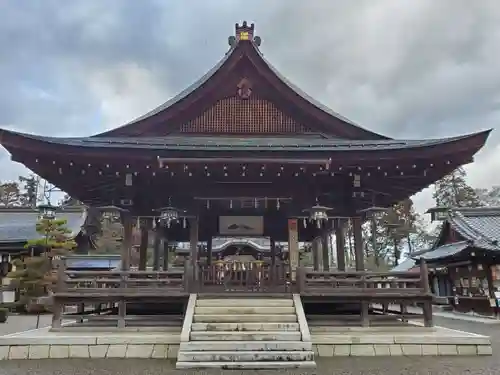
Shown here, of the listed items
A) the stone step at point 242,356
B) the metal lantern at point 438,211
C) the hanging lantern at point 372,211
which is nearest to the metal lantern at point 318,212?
the hanging lantern at point 372,211

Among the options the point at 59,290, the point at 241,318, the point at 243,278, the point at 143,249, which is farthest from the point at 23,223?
the point at 241,318

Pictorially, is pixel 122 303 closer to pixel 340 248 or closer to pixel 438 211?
pixel 340 248

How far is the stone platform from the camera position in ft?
27.1

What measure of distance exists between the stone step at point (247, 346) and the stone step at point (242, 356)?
0.39 feet

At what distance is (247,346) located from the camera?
25.4ft

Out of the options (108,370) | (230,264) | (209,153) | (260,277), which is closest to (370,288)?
(260,277)

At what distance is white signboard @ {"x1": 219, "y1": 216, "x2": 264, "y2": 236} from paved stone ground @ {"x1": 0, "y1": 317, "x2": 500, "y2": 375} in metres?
4.95

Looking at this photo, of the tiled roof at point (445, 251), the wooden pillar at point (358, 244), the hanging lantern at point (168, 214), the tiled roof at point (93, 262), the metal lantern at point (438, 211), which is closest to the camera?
the hanging lantern at point (168, 214)

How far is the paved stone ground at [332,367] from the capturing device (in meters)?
6.97

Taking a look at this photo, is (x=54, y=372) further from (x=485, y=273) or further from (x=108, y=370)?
(x=485, y=273)

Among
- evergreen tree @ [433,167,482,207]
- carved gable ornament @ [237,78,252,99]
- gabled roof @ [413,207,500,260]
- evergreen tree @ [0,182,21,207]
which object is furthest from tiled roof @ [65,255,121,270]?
evergreen tree @ [433,167,482,207]

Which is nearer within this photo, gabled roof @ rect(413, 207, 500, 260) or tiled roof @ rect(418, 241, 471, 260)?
gabled roof @ rect(413, 207, 500, 260)

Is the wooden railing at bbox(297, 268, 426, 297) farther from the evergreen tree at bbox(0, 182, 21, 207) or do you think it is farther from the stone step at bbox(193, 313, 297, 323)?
the evergreen tree at bbox(0, 182, 21, 207)

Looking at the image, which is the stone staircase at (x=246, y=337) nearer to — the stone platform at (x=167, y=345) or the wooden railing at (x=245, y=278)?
the stone platform at (x=167, y=345)
